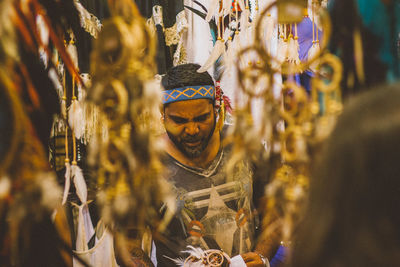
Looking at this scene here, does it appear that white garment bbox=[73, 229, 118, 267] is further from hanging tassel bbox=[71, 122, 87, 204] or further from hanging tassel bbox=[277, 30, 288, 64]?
hanging tassel bbox=[277, 30, 288, 64]

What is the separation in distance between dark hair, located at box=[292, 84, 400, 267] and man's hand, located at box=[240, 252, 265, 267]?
1.05 metres

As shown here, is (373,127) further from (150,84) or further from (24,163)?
(24,163)

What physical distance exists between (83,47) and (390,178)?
1472 mm

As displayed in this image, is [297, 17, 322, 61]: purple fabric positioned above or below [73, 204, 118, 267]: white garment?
above

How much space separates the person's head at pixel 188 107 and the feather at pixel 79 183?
15.2 inches

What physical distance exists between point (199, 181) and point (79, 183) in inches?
19.3

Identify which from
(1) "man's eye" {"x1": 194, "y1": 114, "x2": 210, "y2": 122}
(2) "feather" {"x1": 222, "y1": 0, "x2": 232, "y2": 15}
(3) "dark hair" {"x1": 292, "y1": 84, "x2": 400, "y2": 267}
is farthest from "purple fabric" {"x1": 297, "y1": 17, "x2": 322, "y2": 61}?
(3) "dark hair" {"x1": 292, "y1": 84, "x2": 400, "y2": 267}

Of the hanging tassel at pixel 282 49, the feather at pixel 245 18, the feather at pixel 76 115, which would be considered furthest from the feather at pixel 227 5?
the feather at pixel 76 115

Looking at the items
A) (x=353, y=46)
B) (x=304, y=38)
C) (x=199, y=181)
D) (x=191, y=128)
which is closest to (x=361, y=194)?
(x=353, y=46)

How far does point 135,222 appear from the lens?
2.57 ft

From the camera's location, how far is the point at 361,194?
1.70ft

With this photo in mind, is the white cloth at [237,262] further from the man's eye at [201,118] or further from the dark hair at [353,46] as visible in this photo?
the dark hair at [353,46]

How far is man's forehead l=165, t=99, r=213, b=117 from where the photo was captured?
153 centimetres

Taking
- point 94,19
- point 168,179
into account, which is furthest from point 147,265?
point 94,19
